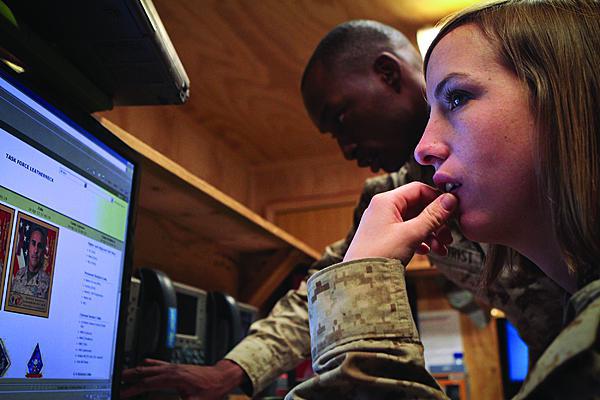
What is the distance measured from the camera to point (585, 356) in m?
0.42

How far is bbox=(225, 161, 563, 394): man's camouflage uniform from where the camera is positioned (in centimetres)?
124

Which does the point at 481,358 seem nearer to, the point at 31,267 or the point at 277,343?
the point at 277,343

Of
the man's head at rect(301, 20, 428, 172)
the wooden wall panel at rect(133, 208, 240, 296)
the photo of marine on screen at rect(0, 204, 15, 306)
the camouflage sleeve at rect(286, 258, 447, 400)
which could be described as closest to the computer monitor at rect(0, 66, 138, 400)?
the photo of marine on screen at rect(0, 204, 15, 306)

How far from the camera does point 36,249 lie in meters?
0.75

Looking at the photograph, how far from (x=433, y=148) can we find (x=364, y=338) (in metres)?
0.27

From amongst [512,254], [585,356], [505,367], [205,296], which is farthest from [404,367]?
[505,367]

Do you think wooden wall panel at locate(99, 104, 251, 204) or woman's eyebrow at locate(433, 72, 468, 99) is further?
wooden wall panel at locate(99, 104, 251, 204)

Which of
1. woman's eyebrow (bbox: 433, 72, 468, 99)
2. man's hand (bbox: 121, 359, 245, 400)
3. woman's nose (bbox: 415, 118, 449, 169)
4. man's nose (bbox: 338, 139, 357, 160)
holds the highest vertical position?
man's nose (bbox: 338, 139, 357, 160)

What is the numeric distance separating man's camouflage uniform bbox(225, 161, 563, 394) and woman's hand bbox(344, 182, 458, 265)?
46 cm

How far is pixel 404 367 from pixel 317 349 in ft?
0.33

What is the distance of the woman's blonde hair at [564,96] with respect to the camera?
598mm

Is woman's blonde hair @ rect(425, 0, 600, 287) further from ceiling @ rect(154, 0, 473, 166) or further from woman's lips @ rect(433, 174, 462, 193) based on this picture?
ceiling @ rect(154, 0, 473, 166)

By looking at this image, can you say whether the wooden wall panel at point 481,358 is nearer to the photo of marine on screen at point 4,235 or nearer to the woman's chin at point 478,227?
the woman's chin at point 478,227

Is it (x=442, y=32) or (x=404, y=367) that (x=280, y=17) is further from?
(x=404, y=367)
